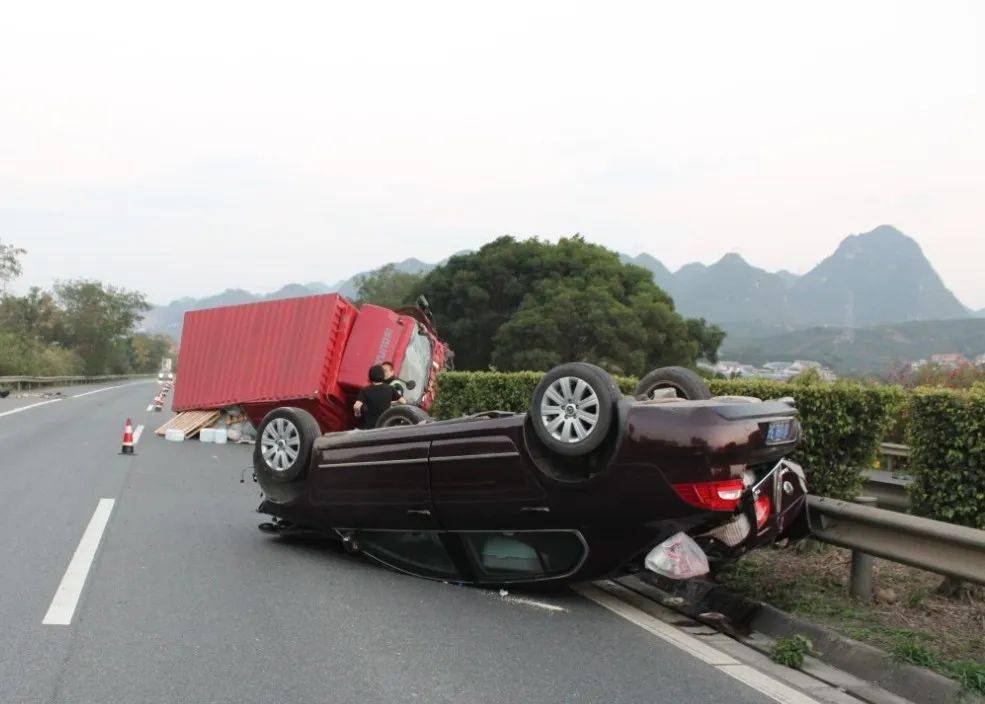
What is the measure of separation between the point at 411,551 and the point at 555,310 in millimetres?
35760

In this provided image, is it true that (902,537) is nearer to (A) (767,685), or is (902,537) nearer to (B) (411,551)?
(A) (767,685)

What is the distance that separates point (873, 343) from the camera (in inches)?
3199

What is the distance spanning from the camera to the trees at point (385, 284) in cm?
7937

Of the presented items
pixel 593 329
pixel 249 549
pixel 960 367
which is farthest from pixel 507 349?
pixel 249 549

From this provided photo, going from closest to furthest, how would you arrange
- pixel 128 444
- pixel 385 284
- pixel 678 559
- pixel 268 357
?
pixel 678 559, pixel 128 444, pixel 268 357, pixel 385 284

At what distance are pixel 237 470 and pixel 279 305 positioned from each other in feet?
16.7

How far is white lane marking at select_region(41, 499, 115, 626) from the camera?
18.4ft

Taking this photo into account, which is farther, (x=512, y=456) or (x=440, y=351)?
(x=440, y=351)

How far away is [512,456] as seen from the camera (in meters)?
6.16

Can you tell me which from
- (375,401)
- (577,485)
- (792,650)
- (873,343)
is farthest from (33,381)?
(873,343)

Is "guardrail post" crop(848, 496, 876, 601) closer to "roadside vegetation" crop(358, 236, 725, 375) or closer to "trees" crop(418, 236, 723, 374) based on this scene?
"trees" crop(418, 236, 723, 374)

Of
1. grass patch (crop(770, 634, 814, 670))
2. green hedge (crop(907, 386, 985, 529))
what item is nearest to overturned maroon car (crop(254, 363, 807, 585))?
grass patch (crop(770, 634, 814, 670))

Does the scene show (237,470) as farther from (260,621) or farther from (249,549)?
(260,621)

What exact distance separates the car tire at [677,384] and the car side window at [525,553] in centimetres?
118
